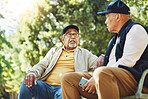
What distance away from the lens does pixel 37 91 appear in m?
3.07

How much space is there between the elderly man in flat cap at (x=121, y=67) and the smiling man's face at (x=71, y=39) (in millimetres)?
1361

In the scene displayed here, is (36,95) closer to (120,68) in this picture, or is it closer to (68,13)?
(120,68)

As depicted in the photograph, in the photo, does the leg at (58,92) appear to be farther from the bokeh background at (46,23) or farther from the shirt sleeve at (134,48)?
the bokeh background at (46,23)

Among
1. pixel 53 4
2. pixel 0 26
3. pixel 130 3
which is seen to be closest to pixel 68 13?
pixel 53 4

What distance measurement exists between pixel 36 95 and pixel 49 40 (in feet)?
20.2

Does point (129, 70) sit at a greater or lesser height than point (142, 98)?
greater

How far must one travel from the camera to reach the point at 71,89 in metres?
2.14

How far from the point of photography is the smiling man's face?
12.1 ft

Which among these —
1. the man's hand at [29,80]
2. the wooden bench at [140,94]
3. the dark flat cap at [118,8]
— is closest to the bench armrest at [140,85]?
the wooden bench at [140,94]

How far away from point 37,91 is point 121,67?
1501mm

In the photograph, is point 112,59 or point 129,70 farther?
point 112,59

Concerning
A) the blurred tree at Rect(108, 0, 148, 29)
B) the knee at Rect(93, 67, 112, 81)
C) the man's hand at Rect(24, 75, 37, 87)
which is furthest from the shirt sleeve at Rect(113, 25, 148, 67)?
the blurred tree at Rect(108, 0, 148, 29)

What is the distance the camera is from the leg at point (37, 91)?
3021 millimetres

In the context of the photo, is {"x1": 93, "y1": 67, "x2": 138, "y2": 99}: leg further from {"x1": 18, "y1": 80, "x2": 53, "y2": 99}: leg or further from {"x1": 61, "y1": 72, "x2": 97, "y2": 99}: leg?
{"x1": 18, "y1": 80, "x2": 53, "y2": 99}: leg
